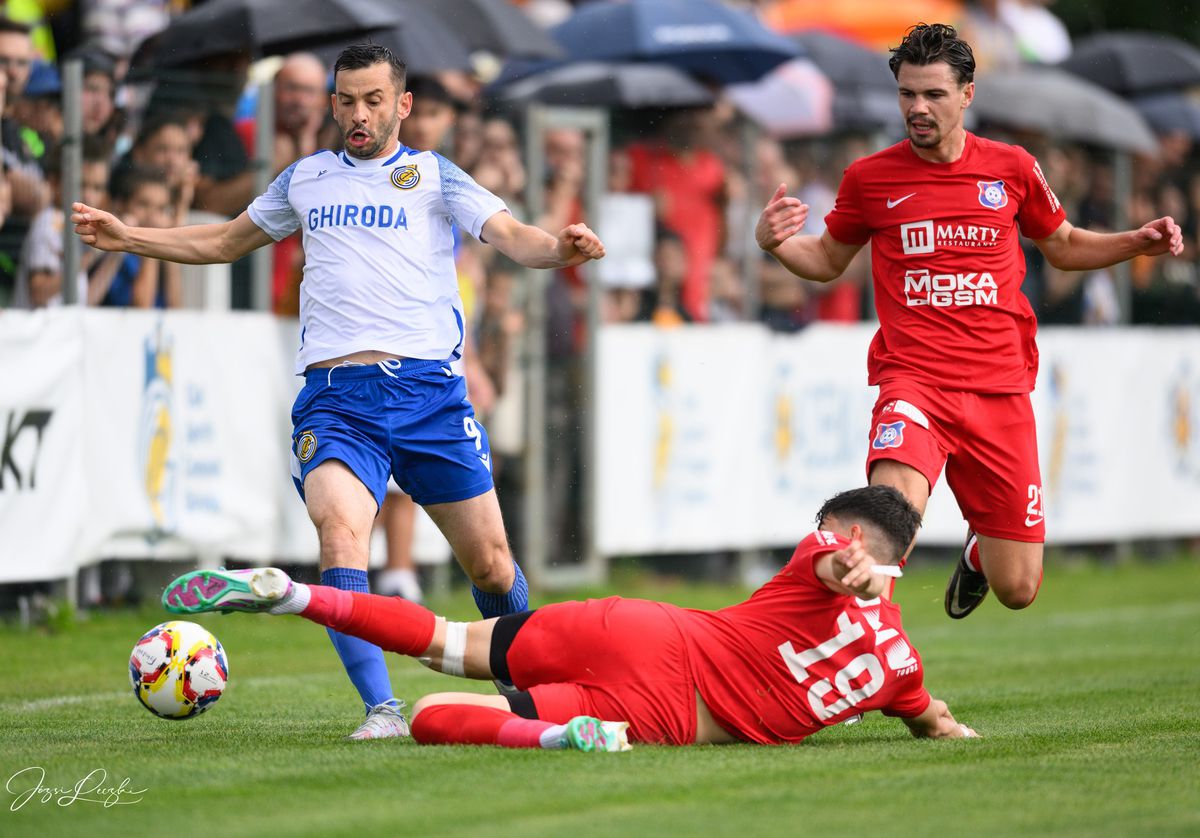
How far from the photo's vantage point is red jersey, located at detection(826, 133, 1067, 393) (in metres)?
8.29

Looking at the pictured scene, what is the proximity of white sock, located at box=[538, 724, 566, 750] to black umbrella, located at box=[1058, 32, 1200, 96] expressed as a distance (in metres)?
15.9

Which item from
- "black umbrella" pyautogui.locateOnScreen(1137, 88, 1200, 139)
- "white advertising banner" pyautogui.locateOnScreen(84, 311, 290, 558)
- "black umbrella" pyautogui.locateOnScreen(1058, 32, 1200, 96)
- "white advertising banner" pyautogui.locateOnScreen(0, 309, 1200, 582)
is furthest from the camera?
"black umbrella" pyautogui.locateOnScreen(1137, 88, 1200, 139)

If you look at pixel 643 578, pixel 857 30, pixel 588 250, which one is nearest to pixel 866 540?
pixel 588 250

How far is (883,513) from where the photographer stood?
263 inches

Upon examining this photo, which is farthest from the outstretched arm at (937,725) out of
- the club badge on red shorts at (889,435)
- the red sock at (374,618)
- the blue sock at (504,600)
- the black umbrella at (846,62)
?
the black umbrella at (846,62)

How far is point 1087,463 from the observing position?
17891 mm

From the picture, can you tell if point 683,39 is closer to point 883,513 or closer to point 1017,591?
point 1017,591

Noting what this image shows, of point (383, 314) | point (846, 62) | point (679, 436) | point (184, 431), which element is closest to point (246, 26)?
point (184, 431)

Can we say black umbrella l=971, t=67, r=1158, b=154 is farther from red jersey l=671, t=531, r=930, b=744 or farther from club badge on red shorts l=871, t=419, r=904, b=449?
red jersey l=671, t=531, r=930, b=744

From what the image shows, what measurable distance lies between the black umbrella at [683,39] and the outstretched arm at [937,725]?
9.19m

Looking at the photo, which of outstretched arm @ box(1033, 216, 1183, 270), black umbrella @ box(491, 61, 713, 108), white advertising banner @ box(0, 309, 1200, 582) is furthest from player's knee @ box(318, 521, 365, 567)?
black umbrella @ box(491, 61, 713, 108)

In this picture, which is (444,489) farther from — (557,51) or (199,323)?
(557,51)

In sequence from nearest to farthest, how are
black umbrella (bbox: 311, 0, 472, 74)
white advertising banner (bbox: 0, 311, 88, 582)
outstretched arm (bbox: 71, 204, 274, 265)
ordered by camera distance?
outstretched arm (bbox: 71, 204, 274, 265) → white advertising banner (bbox: 0, 311, 88, 582) → black umbrella (bbox: 311, 0, 472, 74)

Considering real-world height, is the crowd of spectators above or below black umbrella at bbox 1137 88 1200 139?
below
